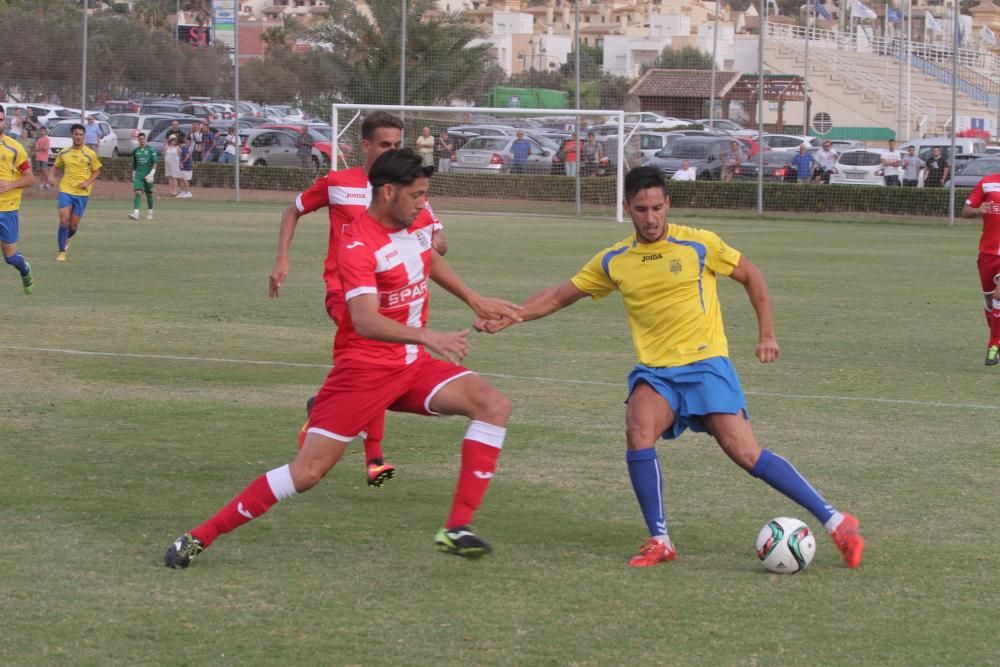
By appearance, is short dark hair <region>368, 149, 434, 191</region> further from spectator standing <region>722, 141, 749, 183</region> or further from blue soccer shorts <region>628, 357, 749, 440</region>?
spectator standing <region>722, 141, 749, 183</region>

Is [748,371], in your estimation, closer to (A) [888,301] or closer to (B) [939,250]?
(A) [888,301]

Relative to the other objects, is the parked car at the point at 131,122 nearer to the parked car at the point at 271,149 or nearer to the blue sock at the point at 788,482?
the parked car at the point at 271,149

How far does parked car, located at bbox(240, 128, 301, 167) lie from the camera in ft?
138

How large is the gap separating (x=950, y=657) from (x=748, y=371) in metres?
7.14

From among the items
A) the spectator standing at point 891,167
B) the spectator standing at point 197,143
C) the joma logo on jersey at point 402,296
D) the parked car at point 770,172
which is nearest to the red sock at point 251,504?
the joma logo on jersey at point 402,296

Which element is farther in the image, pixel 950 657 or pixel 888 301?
pixel 888 301

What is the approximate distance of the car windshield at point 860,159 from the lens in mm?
40844

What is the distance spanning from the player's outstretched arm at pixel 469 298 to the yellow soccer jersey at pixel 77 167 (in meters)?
17.3

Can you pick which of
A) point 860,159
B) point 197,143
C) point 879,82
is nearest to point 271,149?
point 197,143

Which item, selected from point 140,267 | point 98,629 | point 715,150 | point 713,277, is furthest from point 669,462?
point 715,150

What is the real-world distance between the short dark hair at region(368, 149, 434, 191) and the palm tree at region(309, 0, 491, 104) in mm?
33318

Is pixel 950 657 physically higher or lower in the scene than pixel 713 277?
lower

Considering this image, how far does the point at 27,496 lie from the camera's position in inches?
287

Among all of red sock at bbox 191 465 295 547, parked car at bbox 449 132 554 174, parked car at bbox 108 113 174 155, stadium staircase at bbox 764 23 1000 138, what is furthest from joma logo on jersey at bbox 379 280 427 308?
stadium staircase at bbox 764 23 1000 138
